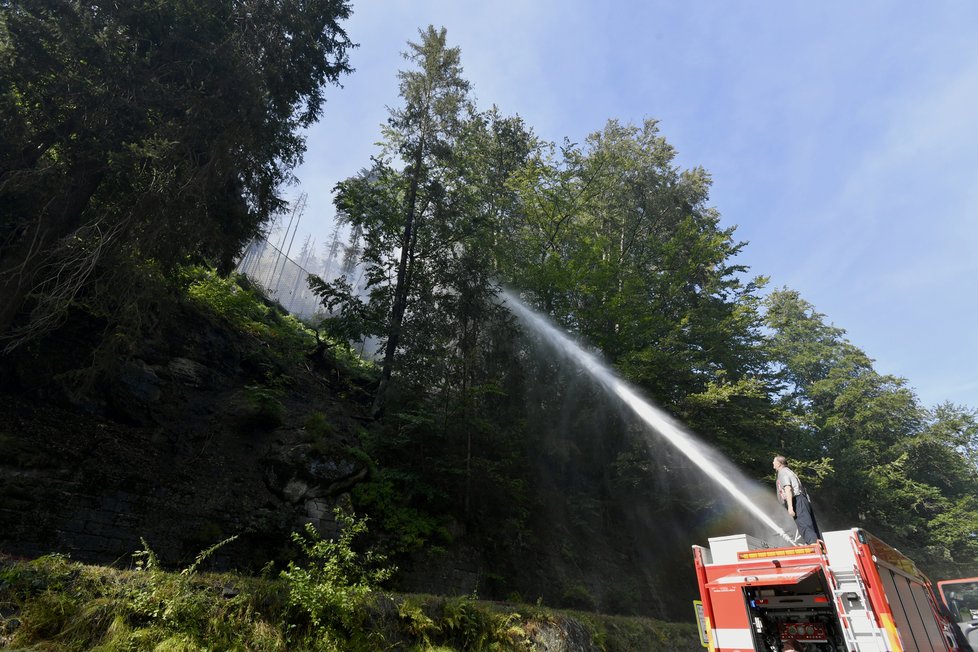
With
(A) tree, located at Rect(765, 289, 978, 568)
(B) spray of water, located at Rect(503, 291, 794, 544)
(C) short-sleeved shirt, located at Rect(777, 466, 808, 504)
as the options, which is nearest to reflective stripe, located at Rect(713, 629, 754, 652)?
(C) short-sleeved shirt, located at Rect(777, 466, 808, 504)

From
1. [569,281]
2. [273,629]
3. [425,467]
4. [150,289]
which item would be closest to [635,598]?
[425,467]

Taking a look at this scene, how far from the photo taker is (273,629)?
5043 millimetres

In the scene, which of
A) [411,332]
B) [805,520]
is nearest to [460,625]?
[805,520]

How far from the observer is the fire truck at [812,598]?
6.05m

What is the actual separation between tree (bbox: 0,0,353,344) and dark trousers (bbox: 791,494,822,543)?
11902 millimetres

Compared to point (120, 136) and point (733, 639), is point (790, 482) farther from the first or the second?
point (120, 136)

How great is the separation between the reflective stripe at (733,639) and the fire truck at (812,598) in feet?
0.04

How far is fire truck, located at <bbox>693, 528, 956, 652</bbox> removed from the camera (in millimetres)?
6047

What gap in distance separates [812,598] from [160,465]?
1115 cm

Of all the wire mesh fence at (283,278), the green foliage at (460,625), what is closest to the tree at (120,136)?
the green foliage at (460,625)

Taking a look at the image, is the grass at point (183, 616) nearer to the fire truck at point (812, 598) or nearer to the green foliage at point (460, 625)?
the green foliage at point (460, 625)

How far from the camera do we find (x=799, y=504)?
25.6ft

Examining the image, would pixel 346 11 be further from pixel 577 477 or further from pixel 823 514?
pixel 823 514

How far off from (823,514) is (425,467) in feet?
71.4
